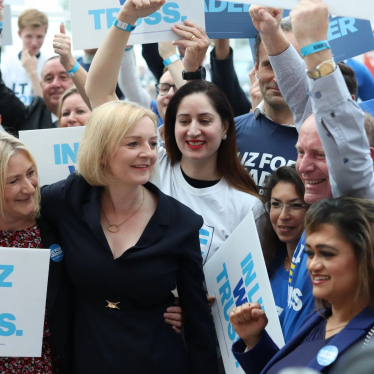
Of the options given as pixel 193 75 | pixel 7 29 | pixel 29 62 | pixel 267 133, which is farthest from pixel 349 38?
pixel 29 62

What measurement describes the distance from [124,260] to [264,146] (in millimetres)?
1126

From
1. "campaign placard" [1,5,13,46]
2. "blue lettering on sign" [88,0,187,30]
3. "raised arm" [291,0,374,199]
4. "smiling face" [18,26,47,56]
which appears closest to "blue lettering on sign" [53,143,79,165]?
"blue lettering on sign" [88,0,187,30]

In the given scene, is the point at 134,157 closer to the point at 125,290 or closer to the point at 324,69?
the point at 125,290

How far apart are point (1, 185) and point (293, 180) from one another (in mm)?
1256

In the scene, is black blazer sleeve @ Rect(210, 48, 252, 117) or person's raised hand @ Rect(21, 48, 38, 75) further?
person's raised hand @ Rect(21, 48, 38, 75)

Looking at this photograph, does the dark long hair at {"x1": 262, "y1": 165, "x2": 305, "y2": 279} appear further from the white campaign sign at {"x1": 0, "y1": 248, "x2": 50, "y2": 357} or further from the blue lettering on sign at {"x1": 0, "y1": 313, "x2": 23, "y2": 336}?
the blue lettering on sign at {"x1": 0, "y1": 313, "x2": 23, "y2": 336}

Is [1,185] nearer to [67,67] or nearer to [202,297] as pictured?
[202,297]

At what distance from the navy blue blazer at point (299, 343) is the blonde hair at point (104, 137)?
91 cm

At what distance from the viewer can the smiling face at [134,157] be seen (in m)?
2.58

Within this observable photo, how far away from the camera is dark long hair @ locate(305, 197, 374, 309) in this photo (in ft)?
5.90

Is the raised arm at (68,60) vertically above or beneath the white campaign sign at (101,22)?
beneath

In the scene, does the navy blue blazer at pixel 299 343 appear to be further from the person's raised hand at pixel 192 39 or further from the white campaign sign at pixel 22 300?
the person's raised hand at pixel 192 39

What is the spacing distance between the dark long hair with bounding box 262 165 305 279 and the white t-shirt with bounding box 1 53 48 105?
132 inches

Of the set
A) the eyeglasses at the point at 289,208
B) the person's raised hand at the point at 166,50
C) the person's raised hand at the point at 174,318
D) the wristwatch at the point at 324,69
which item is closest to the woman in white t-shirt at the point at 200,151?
the eyeglasses at the point at 289,208
